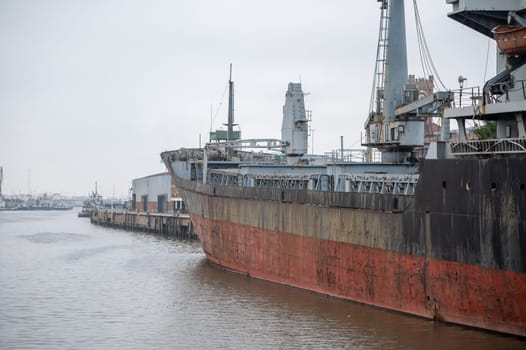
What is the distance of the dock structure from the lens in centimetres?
5856

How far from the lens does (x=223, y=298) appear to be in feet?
82.6

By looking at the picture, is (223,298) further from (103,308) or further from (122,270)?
(122,270)

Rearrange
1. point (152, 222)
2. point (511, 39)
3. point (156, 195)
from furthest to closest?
point (156, 195)
point (152, 222)
point (511, 39)

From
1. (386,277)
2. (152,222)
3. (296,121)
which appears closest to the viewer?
(386,277)

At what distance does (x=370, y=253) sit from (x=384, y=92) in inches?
368

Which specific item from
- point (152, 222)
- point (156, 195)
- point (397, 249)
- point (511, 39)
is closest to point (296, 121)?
point (397, 249)

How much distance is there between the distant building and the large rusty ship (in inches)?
1519

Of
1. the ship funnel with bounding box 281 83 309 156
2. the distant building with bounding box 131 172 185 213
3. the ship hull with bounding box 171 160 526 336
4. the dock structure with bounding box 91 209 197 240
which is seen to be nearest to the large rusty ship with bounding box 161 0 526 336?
the ship hull with bounding box 171 160 526 336

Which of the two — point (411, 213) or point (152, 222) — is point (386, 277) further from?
point (152, 222)

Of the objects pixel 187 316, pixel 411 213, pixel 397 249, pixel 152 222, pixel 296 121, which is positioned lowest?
pixel 187 316

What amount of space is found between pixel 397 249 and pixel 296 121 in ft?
59.9

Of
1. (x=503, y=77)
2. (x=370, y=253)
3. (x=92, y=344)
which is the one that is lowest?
(x=92, y=344)

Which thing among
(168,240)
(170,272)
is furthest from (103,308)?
(168,240)

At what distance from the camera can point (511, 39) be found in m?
18.8
